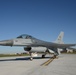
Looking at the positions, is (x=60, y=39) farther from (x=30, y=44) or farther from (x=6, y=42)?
(x=6, y=42)

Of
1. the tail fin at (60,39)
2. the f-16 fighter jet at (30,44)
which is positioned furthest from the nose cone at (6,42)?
the tail fin at (60,39)

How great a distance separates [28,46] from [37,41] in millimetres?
1528

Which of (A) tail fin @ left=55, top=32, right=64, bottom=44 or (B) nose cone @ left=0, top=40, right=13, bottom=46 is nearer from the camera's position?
(B) nose cone @ left=0, top=40, right=13, bottom=46

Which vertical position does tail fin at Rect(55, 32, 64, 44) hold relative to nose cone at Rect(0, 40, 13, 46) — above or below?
Answer: above

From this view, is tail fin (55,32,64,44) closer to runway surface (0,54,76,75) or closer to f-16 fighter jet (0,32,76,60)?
f-16 fighter jet (0,32,76,60)

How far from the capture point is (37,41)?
21.1m

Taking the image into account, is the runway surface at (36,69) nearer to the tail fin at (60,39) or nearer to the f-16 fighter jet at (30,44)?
the f-16 fighter jet at (30,44)

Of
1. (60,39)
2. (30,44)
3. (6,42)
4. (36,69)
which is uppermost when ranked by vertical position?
(60,39)

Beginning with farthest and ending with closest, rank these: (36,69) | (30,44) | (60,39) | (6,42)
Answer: (60,39), (30,44), (6,42), (36,69)

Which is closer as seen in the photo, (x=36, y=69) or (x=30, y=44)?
(x=36, y=69)

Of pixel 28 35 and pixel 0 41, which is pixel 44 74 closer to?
pixel 0 41

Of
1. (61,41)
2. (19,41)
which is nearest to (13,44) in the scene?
(19,41)

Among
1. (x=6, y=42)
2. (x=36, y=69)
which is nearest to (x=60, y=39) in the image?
(x=6, y=42)

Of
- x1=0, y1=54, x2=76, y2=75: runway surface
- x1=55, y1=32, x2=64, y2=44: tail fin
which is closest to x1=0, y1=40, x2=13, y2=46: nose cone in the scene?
x1=0, y1=54, x2=76, y2=75: runway surface
